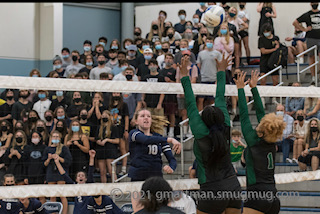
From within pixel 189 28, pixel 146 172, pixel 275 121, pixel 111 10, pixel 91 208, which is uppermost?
pixel 111 10

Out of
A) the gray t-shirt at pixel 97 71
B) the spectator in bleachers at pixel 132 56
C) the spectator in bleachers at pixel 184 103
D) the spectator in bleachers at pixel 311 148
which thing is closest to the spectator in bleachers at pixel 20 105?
the gray t-shirt at pixel 97 71

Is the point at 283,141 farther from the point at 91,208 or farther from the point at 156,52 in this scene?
the point at 156,52

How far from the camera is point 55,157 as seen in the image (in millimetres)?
9891

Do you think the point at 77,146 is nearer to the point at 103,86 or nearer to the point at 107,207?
the point at 107,207

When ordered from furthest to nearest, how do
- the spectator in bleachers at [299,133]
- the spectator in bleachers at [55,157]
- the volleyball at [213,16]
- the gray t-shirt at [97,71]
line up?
the gray t-shirt at [97,71]
the volleyball at [213,16]
the spectator in bleachers at [299,133]
the spectator in bleachers at [55,157]

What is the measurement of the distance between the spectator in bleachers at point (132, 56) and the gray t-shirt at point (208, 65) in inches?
69.7

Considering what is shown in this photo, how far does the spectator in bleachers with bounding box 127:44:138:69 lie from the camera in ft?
47.4

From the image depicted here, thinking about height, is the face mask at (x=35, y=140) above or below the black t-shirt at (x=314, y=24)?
below

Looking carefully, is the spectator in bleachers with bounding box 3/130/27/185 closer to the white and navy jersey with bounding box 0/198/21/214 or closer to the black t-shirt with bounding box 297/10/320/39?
the white and navy jersey with bounding box 0/198/21/214

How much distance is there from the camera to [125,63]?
13.7 m

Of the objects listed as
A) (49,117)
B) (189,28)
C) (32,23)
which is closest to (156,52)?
(189,28)

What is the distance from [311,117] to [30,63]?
409 inches

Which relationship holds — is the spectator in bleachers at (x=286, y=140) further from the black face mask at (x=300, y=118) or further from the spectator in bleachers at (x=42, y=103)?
the spectator in bleachers at (x=42, y=103)

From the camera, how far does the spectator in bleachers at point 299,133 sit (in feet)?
35.6
